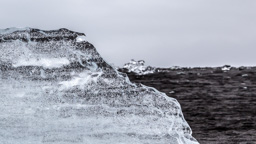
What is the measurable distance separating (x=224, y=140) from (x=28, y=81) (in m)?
8.60

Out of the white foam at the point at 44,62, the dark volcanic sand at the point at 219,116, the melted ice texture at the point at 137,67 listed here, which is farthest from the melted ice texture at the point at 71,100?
the melted ice texture at the point at 137,67


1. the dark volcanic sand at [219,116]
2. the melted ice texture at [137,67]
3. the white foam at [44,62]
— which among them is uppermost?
the white foam at [44,62]

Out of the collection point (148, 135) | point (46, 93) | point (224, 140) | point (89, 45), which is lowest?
point (224, 140)

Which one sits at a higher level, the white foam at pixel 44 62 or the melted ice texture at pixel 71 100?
the white foam at pixel 44 62

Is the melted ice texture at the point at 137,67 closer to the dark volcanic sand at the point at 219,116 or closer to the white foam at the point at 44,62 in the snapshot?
the dark volcanic sand at the point at 219,116

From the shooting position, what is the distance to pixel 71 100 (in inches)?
462

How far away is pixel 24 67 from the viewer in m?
12.2

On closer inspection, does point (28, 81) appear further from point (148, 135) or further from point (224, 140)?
point (224, 140)

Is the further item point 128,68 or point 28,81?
point 128,68

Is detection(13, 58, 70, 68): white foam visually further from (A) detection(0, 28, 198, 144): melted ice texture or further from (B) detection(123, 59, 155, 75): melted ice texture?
(B) detection(123, 59, 155, 75): melted ice texture

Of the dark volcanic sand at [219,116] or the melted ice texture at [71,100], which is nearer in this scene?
the melted ice texture at [71,100]

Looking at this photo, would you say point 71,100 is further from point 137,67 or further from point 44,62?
point 137,67

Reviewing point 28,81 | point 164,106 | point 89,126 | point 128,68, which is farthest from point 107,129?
point 128,68

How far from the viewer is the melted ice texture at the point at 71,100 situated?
11281mm
